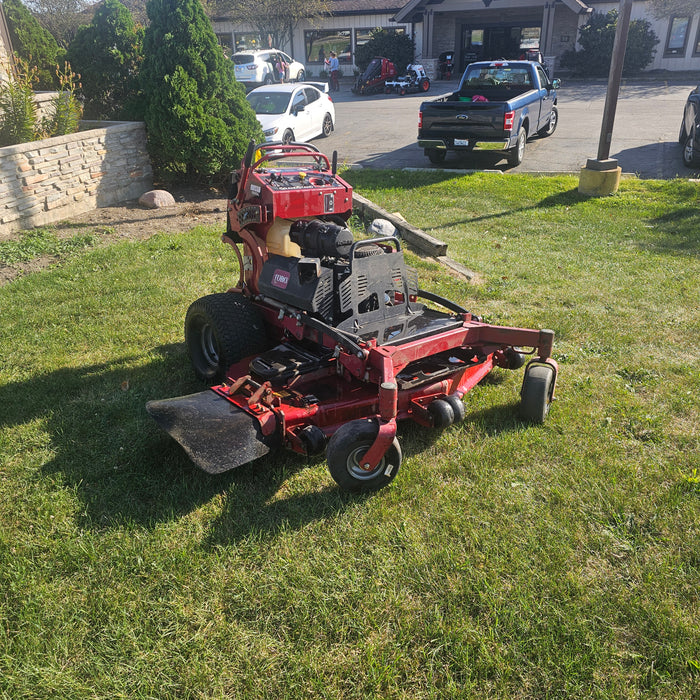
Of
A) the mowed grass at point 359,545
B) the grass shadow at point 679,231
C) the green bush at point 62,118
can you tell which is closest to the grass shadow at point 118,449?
the mowed grass at point 359,545

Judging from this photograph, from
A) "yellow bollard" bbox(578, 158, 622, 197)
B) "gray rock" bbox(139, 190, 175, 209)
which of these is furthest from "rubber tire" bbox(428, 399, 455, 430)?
"yellow bollard" bbox(578, 158, 622, 197)

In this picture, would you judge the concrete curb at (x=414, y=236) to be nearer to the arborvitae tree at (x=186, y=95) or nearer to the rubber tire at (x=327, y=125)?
the arborvitae tree at (x=186, y=95)

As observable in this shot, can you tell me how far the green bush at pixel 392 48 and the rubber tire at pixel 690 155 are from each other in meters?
23.7

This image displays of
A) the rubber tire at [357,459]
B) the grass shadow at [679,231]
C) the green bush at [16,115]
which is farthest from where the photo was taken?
the green bush at [16,115]

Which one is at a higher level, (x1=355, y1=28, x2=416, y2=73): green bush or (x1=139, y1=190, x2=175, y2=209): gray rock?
(x1=355, y1=28, x2=416, y2=73): green bush

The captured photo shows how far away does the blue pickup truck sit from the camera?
11.7m

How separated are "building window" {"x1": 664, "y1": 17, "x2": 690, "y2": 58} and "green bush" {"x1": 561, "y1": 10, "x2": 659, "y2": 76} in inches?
32.2

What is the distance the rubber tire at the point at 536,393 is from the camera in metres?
4.02

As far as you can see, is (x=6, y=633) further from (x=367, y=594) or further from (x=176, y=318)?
(x=176, y=318)

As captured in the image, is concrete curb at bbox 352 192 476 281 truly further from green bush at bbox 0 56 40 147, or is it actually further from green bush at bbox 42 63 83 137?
green bush at bbox 0 56 40 147

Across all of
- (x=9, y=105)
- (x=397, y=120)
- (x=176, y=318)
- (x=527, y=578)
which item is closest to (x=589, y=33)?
(x=397, y=120)

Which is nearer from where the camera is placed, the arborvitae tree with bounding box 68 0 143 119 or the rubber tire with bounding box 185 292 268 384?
the rubber tire with bounding box 185 292 268 384

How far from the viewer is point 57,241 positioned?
319 inches

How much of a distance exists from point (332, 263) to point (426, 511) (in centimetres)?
172
